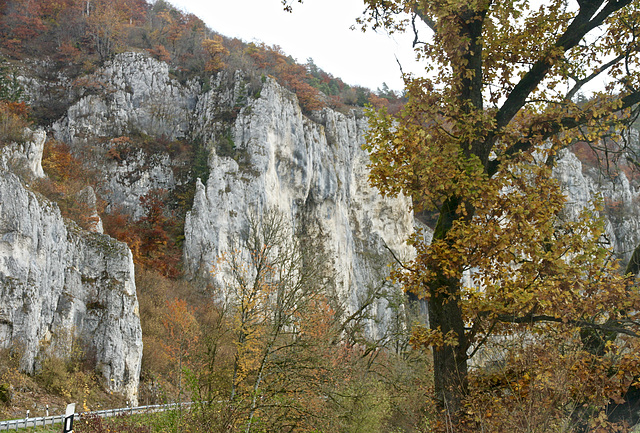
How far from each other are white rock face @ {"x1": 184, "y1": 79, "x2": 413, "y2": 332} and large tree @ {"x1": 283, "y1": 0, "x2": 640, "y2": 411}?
24091 millimetres

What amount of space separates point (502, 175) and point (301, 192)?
110 ft

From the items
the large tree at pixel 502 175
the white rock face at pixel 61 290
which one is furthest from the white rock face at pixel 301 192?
the large tree at pixel 502 175

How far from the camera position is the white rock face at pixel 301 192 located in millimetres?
31734

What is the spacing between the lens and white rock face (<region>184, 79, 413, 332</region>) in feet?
104

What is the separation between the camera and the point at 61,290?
60.2 feet

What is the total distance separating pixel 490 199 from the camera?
4.16 m

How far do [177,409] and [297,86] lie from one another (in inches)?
1604

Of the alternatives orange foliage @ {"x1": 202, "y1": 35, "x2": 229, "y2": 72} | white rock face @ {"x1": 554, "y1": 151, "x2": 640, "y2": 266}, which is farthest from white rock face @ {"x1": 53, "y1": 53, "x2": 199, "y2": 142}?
white rock face @ {"x1": 554, "y1": 151, "x2": 640, "y2": 266}

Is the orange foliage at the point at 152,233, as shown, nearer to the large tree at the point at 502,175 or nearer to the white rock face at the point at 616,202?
the large tree at the point at 502,175

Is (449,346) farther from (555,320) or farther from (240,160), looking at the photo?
(240,160)

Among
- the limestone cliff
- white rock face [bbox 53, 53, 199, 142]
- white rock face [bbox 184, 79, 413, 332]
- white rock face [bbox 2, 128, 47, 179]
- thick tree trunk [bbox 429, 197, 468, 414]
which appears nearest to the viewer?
thick tree trunk [bbox 429, 197, 468, 414]

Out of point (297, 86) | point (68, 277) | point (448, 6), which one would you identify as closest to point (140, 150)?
point (297, 86)

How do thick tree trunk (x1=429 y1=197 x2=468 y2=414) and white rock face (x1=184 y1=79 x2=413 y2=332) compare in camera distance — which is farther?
white rock face (x1=184 y1=79 x2=413 y2=332)

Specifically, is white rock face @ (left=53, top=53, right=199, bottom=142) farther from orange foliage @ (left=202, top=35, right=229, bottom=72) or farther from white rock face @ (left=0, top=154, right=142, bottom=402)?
white rock face @ (left=0, top=154, right=142, bottom=402)
